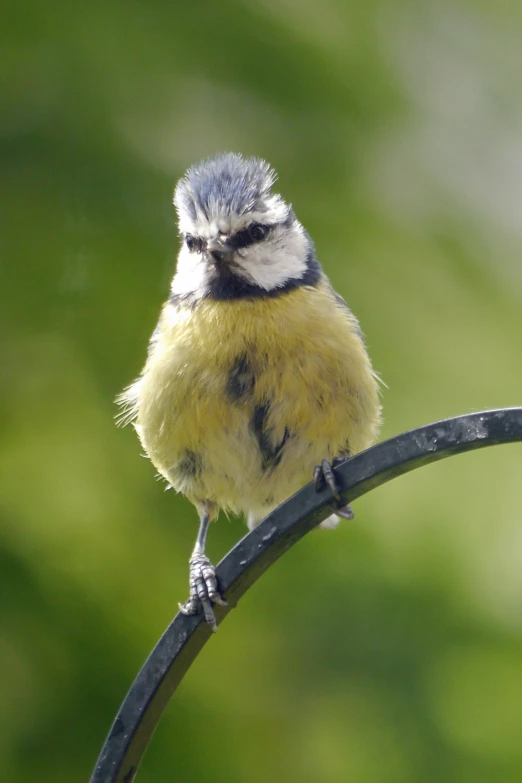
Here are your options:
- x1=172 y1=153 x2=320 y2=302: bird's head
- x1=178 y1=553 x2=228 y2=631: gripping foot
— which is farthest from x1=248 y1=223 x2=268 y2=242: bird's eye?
x1=178 y1=553 x2=228 y2=631: gripping foot

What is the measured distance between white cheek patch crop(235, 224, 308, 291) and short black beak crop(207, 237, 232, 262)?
0.11 feet

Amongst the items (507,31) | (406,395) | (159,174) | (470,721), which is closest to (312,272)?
(406,395)

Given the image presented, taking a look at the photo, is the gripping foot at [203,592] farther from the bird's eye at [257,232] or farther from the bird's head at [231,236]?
the bird's eye at [257,232]

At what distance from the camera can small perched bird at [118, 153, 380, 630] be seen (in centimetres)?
186

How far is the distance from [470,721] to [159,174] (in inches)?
65.2

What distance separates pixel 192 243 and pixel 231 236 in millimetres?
85

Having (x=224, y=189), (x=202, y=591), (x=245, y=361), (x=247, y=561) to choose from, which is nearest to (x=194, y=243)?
(x=224, y=189)

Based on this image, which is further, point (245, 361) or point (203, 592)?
point (245, 361)

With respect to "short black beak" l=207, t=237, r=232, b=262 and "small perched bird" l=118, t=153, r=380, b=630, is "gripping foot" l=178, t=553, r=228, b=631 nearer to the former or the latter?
"small perched bird" l=118, t=153, r=380, b=630

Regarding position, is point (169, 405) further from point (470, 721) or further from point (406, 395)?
point (470, 721)

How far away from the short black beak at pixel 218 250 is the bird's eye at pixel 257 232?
3.6 inches

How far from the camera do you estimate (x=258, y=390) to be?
72.8 inches

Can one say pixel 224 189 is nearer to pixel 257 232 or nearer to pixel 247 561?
pixel 257 232

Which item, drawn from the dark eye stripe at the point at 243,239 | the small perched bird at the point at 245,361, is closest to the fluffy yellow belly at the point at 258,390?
the small perched bird at the point at 245,361
